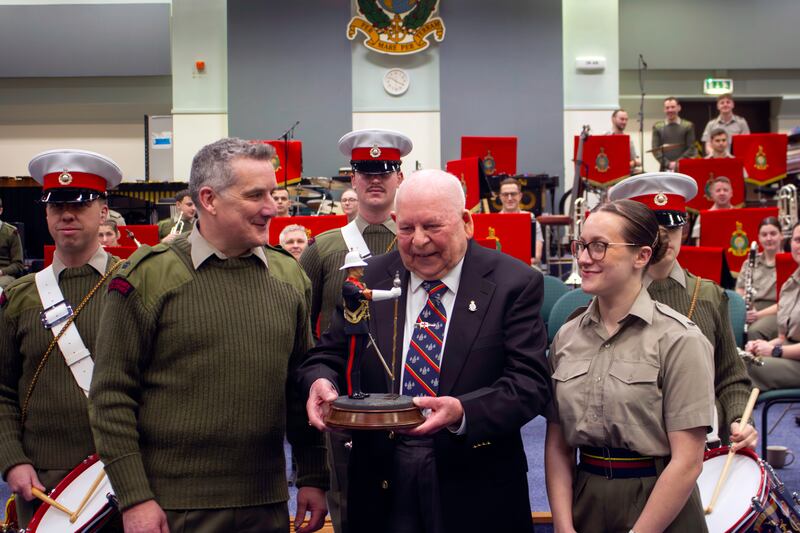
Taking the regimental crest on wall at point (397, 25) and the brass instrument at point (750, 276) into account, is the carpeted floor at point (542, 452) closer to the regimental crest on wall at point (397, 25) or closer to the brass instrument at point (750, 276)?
the brass instrument at point (750, 276)

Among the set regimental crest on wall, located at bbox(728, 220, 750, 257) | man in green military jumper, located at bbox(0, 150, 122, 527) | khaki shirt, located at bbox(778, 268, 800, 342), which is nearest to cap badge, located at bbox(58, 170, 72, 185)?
man in green military jumper, located at bbox(0, 150, 122, 527)

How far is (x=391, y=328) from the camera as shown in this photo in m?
2.41

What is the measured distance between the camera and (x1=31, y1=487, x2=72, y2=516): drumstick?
277 cm

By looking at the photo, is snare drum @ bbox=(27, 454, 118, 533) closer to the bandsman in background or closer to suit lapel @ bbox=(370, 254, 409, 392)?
suit lapel @ bbox=(370, 254, 409, 392)

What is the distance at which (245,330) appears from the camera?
8.13ft

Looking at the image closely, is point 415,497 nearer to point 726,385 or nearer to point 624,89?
point 726,385

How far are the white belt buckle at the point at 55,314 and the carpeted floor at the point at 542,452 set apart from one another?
2.21m

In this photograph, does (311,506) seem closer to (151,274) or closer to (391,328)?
A: (391,328)

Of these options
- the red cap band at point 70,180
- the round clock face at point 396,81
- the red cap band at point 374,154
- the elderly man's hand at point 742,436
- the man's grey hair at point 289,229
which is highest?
the round clock face at point 396,81

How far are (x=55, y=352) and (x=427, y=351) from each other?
1.41 metres

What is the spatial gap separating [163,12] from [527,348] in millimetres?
15005

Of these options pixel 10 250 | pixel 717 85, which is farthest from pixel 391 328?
pixel 717 85

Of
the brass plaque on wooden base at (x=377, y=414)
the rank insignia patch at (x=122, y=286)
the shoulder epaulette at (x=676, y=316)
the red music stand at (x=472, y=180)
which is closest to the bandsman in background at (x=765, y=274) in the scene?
the red music stand at (x=472, y=180)

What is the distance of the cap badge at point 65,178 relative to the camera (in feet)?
10.5
